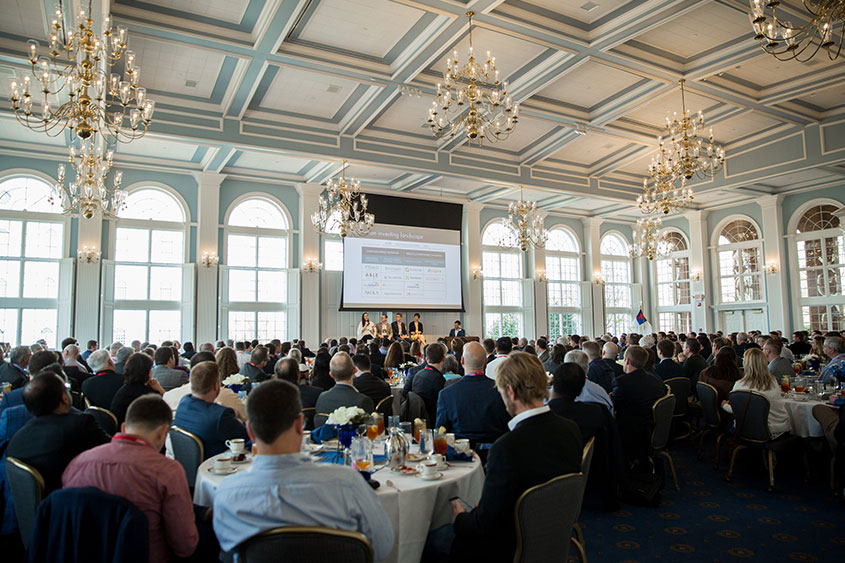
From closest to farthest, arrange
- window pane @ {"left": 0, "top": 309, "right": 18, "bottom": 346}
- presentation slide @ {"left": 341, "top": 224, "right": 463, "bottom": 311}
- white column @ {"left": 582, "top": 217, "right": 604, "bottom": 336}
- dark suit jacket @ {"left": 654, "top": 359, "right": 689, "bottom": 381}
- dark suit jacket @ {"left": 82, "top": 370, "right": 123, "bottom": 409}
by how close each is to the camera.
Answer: dark suit jacket @ {"left": 82, "top": 370, "right": 123, "bottom": 409}, dark suit jacket @ {"left": 654, "top": 359, "right": 689, "bottom": 381}, window pane @ {"left": 0, "top": 309, "right": 18, "bottom": 346}, presentation slide @ {"left": 341, "top": 224, "right": 463, "bottom": 311}, white column @ {"left": 582, "top": 217, "right": 604, "bottom": 336}

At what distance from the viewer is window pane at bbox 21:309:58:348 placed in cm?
1179

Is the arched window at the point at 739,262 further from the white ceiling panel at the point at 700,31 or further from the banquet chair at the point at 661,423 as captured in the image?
the banquet chair at the point at 661,423

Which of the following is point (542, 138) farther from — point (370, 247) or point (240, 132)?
point (240, 132)

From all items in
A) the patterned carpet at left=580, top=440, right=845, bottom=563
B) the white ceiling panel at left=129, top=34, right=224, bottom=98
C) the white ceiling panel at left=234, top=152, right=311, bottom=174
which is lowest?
the patterned carpet at left=580, top=440, right=845, bottom=563

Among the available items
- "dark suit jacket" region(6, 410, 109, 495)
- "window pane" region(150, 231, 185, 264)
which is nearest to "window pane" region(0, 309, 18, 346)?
"window pane" region(150, 231, 185, 264)

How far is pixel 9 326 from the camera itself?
11672mm

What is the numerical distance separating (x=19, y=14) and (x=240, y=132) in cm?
406

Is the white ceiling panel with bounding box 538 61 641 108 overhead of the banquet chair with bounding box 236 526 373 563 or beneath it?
overhead

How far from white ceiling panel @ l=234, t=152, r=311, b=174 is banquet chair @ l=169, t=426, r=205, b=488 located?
Answer: 32.4ft

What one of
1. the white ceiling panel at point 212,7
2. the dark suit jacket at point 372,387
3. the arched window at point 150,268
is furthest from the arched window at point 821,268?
the arched window at point 150,268

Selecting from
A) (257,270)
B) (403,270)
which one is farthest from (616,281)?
(257,270)

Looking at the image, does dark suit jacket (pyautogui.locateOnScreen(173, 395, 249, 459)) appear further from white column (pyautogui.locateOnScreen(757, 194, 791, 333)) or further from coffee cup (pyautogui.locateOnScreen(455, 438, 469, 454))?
white column (pyautogui.locateOnScreen(757, 194, 791, 333))

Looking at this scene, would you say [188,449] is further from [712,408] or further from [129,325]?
[129,325]

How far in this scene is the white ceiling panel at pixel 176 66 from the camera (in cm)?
861
